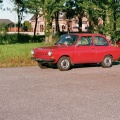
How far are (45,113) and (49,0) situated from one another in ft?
82.3

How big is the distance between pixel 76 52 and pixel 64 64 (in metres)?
0.73

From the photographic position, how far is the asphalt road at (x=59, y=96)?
21.2 ft

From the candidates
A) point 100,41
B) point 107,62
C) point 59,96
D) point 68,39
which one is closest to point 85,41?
point 68,39

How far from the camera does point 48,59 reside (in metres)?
13.1

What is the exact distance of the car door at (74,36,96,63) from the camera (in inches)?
539

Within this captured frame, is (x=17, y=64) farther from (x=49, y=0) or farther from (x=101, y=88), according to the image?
(x=49, y=0)

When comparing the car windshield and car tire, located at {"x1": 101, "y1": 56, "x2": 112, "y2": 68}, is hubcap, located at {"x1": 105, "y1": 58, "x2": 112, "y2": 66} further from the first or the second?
the car windshield

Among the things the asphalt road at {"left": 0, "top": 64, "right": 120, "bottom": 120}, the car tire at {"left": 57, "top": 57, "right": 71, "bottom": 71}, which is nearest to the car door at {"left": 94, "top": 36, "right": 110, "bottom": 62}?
the car tire at {"left": 57, "top": 57, "right": 71, "bottom": 71}

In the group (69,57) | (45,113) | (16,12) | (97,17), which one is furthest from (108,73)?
(16,12)

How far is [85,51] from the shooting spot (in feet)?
45.3


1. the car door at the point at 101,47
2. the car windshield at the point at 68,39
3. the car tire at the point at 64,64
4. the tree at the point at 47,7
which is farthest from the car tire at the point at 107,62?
the tree at the point at 47,7

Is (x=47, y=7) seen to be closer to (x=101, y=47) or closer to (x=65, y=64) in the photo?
(x=101, y=47)

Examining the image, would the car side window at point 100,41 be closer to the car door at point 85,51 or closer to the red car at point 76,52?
the red car at point 76,52

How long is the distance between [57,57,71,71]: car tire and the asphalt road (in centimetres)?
108
